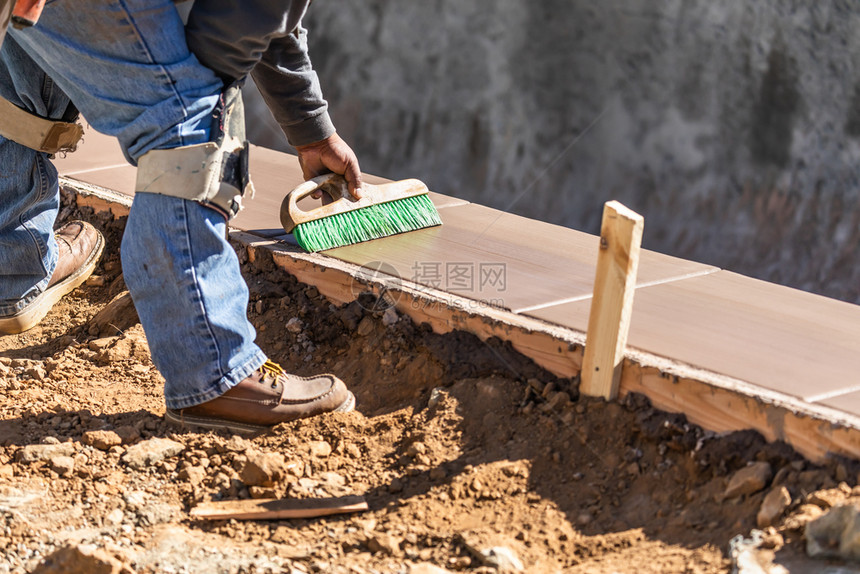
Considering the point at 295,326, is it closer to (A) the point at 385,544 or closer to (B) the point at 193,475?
(B) the point at 193,475

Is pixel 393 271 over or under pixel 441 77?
under

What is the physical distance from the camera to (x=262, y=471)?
2000 mm

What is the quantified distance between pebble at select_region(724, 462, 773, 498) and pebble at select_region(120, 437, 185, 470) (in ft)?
4.17

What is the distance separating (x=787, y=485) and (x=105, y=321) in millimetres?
2049

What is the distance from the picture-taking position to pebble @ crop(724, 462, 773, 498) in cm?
184

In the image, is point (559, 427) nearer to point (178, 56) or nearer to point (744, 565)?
point (744, 565)

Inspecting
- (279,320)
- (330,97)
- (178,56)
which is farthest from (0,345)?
(330,97)

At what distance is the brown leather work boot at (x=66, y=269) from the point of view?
272cm

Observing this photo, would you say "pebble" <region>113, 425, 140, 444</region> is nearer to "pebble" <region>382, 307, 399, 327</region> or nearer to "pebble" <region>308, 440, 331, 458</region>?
"pebble" <region>308, 440, 331, 458</region>

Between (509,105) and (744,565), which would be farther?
(509,105)

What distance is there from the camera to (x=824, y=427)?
1869mm

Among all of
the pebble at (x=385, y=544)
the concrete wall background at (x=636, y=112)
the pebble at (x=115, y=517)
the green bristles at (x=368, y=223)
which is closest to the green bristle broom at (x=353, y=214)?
the green bristles at (x=368, y=223)

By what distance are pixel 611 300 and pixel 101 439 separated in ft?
4.17

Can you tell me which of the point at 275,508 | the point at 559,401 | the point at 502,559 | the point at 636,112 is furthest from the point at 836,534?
the point at 636,112
